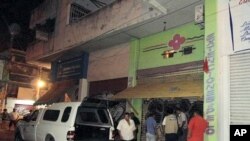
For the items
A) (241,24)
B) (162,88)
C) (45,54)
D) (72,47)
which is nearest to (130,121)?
(162,88)

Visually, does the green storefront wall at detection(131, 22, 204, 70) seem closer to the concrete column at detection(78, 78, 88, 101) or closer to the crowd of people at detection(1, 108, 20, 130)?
the concrete column at detection(78, 78, 88, 101)

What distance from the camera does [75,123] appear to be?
9219 mm

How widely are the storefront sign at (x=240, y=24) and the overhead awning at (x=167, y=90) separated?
88.4 inches

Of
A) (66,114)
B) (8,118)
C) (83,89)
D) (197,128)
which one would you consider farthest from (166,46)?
(8,118)

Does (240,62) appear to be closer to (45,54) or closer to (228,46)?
(228,46)

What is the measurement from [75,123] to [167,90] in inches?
156

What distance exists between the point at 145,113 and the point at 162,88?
2.12m

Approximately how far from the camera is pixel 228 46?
868 centimetres

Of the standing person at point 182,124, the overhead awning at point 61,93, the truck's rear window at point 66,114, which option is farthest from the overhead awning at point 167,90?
the overhead awning at point 61,93

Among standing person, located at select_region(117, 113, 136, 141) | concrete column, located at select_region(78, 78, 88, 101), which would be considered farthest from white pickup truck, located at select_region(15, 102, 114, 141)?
concrete column, located at select_region(78, 78, 88, 101)

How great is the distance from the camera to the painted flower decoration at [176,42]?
40.7 feet

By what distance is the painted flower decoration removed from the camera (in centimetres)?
1241

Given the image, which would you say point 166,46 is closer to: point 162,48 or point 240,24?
point 162,48

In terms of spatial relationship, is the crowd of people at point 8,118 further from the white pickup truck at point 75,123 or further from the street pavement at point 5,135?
the white pickup truck at point 75,123
